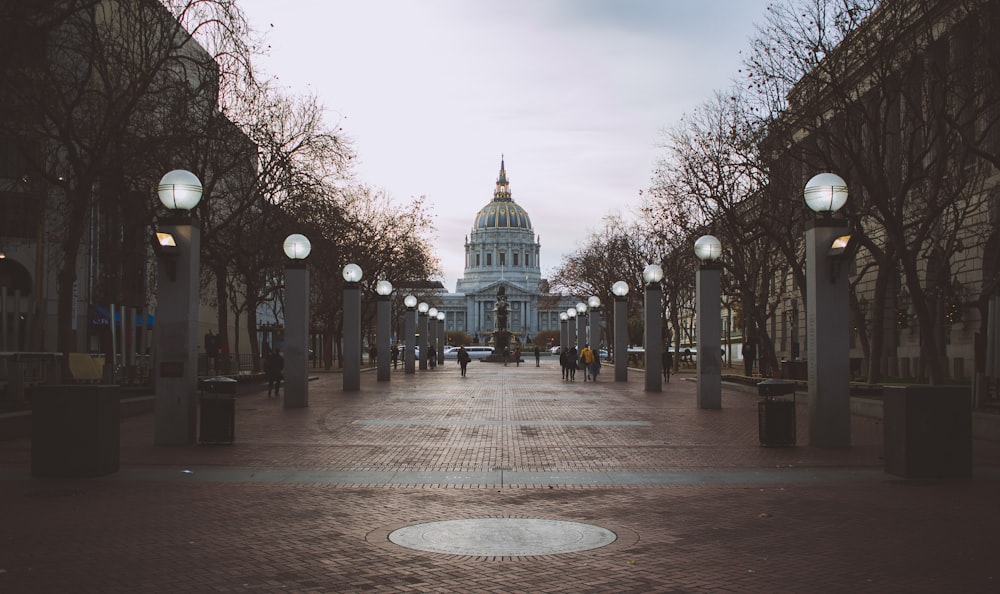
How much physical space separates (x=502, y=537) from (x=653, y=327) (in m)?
23.5

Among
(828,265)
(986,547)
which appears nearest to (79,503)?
(986,547)

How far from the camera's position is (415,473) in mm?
12531

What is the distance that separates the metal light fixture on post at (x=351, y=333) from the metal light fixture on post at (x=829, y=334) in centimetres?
1928

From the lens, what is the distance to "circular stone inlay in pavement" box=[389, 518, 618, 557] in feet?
25.9

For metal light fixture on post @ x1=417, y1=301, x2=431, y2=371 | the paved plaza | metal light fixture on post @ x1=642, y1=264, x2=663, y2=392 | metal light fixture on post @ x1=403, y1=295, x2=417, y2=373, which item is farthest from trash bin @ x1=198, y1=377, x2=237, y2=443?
metal light fixture on post @ x1=417, y1=301, x2=431, y2=371

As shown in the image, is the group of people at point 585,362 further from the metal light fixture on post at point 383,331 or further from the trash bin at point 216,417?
the trash bin at point 216,417

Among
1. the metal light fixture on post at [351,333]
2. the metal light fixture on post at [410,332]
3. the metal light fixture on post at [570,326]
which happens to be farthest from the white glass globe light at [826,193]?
the metal light fixture on post at [570,326]

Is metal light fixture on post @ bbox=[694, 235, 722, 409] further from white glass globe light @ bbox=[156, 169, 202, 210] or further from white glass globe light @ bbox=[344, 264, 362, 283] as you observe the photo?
white glass globe light @ bbox=[156, 169, 202, 210]

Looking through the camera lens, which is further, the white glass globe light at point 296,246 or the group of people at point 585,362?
the group of people at point 585,362

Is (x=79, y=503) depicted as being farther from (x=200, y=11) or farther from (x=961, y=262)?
(x=961, y=262)

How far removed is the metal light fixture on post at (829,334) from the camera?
15.3m

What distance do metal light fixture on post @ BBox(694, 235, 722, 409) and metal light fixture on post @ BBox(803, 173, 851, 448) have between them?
8544mm

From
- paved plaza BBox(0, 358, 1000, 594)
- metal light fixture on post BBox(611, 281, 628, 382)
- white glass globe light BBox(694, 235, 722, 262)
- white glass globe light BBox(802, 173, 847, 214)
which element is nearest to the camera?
paved plaza BBox(0, 358, 1000, 594)

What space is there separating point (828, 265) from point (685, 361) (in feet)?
182
